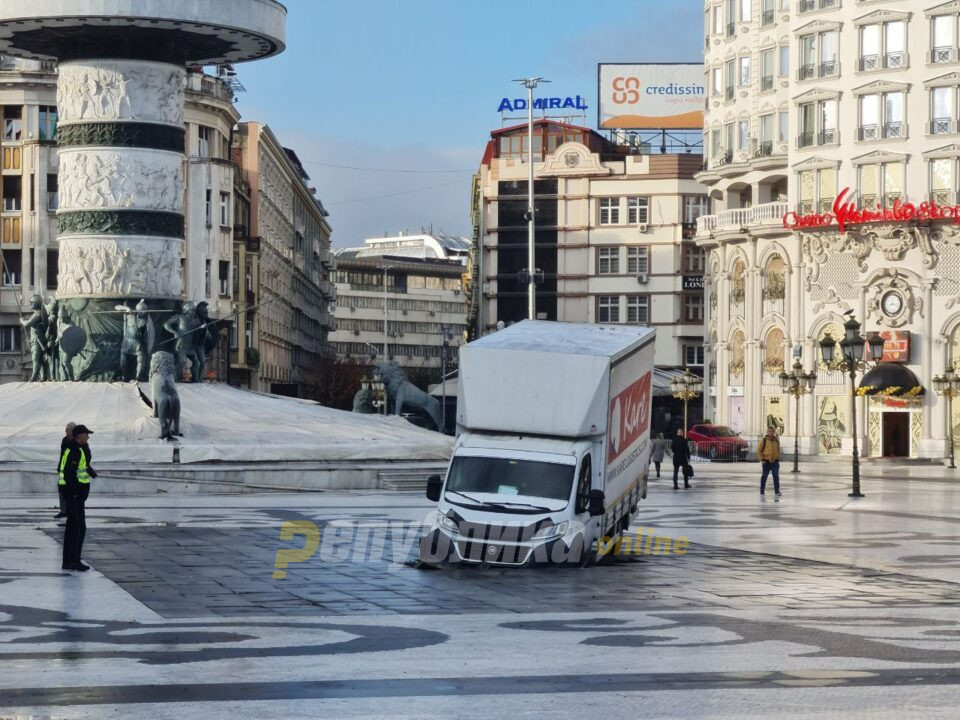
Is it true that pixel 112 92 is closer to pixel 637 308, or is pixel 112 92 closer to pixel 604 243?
pixel 604 243

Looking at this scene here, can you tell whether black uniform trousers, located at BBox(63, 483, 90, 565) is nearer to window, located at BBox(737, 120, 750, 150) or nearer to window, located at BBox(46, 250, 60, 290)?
window, located at BBox(46, 250, 60, 290)

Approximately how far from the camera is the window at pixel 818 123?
2975 inches

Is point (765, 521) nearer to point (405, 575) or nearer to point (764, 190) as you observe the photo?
point (405, 575)

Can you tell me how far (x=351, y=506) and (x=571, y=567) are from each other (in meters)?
14.0

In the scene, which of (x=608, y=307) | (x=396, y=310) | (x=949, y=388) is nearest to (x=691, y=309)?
(x=608, y=307)

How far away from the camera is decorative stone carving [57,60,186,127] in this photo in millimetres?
49156

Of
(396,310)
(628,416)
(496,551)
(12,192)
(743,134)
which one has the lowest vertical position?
(496,551)

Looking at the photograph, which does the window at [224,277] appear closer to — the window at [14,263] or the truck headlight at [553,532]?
the window at [14,263]

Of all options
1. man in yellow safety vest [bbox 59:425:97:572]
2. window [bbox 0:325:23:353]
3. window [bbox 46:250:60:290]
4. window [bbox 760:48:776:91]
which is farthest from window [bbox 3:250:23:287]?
man in yellow safety vest [bbox 59:425:97:572]

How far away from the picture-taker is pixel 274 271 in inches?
4035

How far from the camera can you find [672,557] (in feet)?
83.5

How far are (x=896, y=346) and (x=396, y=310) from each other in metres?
110

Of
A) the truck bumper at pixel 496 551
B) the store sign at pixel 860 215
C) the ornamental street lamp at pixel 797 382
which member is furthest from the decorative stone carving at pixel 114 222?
the store sign at pixel 860 215

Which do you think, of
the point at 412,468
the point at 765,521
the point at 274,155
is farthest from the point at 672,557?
the point at 274,155
